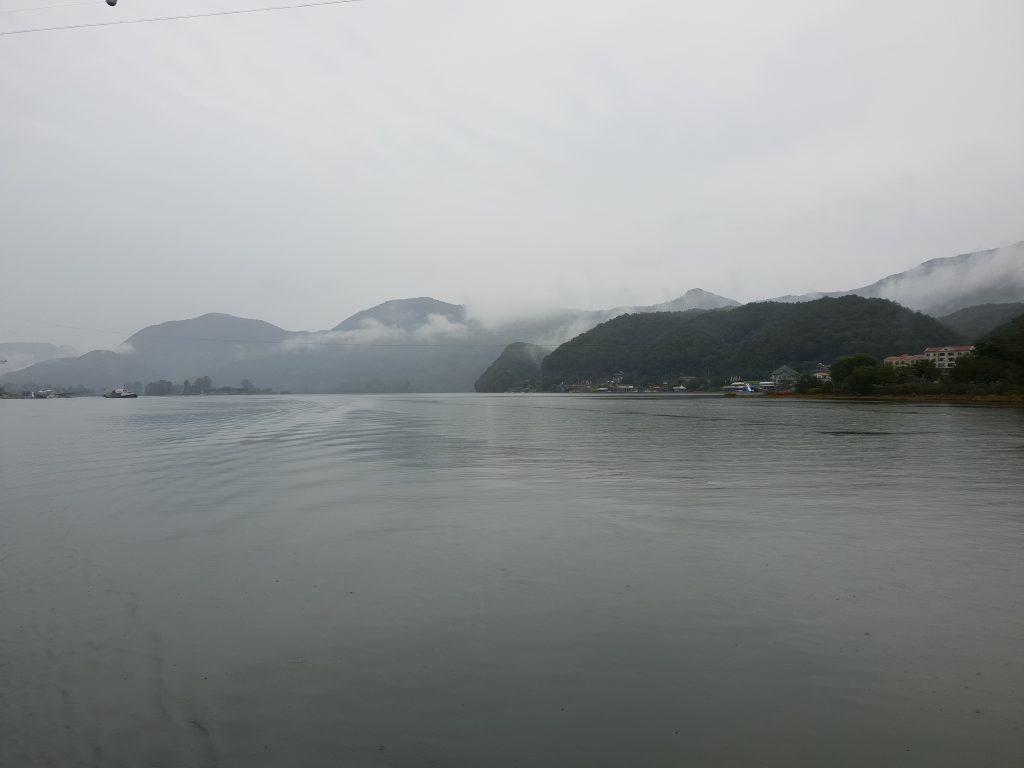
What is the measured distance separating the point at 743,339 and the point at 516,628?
157110 millimetres

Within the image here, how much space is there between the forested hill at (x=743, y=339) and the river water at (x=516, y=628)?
5105 inches

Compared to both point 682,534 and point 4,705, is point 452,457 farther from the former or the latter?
point 4,705

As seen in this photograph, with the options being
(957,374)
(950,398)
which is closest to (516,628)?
(950,398)

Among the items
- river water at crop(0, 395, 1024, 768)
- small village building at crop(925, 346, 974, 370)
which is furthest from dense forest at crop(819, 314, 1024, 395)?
river water at crop(0, 395, 1024, 768)

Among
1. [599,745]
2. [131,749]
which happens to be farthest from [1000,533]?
[131,749]

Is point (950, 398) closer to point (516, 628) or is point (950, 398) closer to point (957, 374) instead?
point (957, 374)

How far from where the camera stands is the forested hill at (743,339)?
415ft

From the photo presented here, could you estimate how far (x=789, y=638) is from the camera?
5047 millimetres

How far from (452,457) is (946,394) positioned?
70.9m

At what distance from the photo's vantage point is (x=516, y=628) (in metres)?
5.33

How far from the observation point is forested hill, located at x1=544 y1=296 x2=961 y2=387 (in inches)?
4978

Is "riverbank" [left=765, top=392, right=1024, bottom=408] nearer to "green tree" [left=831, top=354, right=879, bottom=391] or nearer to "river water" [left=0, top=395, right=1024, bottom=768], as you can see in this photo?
"green tree" [left=831, top=354, right=879, bottom=391]

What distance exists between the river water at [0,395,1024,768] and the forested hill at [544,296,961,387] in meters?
130

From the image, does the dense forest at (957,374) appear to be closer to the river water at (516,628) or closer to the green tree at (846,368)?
the green tree at (846,368)
